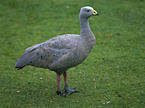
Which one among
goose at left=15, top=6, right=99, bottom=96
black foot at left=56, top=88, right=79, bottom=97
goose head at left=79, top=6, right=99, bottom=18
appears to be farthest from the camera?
black foot at left=56, top=88, right=79, bottom=97

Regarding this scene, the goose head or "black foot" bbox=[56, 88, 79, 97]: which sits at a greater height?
the goose head

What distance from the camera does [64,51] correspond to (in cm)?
562

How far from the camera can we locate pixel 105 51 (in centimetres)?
887

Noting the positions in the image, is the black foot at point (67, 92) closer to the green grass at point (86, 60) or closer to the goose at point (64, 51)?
the goose at point (64, 51)

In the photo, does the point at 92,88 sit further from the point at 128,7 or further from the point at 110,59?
the point at 128,7

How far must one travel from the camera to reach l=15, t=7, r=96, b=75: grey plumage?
559 centimetres

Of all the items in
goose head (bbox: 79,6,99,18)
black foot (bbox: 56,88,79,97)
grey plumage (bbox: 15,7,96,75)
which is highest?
goose head (bbox: 79,6,99,18)

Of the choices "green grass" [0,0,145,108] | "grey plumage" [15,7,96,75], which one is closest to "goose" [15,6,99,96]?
"grey plumage" [15,7,96,75]

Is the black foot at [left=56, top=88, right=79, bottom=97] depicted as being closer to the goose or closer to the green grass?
the goose

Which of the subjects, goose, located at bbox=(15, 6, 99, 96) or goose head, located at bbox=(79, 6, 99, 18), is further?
goose head, located at bbox=(79, 6, 99, 18)

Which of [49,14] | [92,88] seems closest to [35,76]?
[92,88]

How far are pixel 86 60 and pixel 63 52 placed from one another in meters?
2.78

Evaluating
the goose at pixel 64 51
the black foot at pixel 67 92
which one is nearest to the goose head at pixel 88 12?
the goose at pixel 64 51

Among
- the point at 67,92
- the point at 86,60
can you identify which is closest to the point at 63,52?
the point at 67,92
